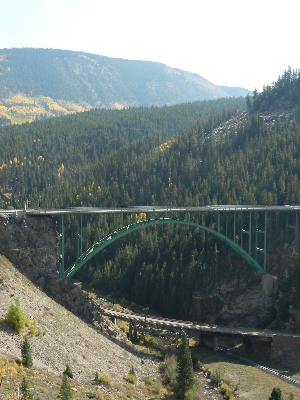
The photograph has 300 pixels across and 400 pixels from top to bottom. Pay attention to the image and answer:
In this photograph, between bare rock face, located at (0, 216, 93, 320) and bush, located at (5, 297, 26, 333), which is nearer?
bush, located at (5, 297, 26, 333)

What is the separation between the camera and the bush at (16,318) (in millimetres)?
43031

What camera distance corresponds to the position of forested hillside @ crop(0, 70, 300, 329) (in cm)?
8741

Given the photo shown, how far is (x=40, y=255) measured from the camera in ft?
184

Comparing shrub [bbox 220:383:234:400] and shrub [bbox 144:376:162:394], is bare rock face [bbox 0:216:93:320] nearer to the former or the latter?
shrub [bbox 144:376:162:394]

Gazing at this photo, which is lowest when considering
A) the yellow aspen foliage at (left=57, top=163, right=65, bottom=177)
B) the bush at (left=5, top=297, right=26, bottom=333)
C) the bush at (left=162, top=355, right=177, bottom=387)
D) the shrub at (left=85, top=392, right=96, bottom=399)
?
the bush at (left=162, top=355, right=177, bottom=387)

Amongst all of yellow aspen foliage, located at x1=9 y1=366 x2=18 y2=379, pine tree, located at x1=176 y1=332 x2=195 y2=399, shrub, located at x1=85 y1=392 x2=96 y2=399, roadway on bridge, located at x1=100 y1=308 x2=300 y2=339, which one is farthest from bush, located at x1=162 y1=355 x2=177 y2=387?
yellow aspen foliage, located at x1=9 y1=366 x2=18 y2=379

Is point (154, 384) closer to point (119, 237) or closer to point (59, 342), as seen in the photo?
point (59, 342)

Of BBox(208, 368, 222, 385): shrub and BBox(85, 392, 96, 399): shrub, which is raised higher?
BBox(85, 392, 96, 399): shrub

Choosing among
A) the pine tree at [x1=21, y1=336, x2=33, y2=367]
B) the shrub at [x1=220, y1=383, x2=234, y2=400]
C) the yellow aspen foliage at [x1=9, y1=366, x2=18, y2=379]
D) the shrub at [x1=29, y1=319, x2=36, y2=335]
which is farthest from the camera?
the shrub at [x1=220, y1=383, x2=234, y2=400]

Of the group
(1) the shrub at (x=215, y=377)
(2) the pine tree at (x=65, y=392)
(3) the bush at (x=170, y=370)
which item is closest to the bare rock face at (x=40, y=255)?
(3) the bush at (x=170, y=370)

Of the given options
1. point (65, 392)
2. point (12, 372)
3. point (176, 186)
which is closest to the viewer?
point (65, 392)

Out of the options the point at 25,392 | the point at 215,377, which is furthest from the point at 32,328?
the point at 215,377

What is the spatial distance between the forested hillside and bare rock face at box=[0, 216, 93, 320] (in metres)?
31.3

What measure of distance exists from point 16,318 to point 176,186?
3666 inches
